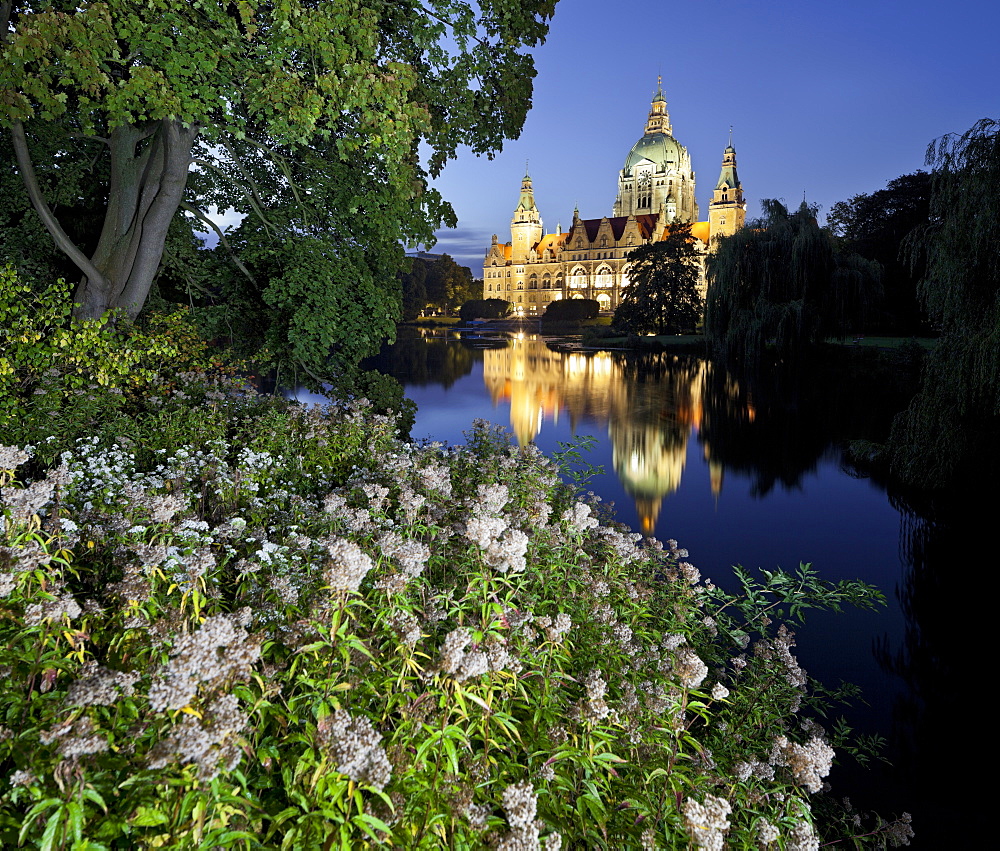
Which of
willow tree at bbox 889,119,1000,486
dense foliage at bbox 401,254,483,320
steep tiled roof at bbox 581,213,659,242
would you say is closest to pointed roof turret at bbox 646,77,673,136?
steep tiled roof at bbox 581,213,659,242

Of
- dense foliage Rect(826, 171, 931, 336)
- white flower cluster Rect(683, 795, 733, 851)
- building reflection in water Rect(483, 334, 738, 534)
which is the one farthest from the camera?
dense foliage Rect(826, 171, 931, 336)

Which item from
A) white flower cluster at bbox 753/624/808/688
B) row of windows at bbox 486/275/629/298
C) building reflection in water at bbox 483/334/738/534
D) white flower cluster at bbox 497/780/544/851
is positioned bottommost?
A: building reflection in water at bbox 483/334/738/534

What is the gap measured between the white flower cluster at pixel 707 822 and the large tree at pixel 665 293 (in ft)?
151

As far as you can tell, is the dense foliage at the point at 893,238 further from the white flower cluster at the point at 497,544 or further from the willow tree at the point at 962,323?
the white flower cluster at the point at 497,544

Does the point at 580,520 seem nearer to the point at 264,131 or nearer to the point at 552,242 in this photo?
the point at 264,131

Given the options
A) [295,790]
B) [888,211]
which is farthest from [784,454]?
[888,211]

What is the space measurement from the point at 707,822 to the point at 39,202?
29.0 feet

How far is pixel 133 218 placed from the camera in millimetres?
7816

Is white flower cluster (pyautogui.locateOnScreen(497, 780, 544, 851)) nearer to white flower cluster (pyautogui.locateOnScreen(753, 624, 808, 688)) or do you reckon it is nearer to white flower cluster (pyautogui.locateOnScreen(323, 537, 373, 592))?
white flower cluster (pyautogui.locateOnScreen(323, 537, 373, 592))

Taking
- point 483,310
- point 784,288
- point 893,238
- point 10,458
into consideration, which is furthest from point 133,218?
point 483,310

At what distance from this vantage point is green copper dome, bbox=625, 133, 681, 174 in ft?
363

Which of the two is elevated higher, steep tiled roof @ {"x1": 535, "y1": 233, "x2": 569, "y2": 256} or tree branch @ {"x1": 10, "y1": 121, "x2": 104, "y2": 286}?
steep tiled roof @ {"x1": 535, "y1": 233, "x2": 569, "y2": 256}

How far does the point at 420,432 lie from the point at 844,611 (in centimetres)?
1117

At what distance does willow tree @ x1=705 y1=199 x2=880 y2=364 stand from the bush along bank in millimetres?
21688
